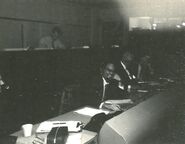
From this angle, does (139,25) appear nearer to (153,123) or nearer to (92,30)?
(92,30)

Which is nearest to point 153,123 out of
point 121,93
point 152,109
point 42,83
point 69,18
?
point 152,109

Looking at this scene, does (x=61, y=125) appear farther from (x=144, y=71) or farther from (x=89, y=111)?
(x=144, y=71)

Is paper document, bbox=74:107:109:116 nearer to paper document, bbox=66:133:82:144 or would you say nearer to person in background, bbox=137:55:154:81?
paper document, bbox=66:133:82:144

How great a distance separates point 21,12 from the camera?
675 centimetres

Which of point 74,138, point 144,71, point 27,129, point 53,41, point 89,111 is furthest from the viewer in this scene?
point 53,41

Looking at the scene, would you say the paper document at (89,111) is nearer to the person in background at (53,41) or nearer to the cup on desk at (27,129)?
the cup on desk at (27,129)

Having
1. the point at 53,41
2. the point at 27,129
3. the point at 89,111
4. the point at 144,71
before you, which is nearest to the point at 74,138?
the point at 27,129

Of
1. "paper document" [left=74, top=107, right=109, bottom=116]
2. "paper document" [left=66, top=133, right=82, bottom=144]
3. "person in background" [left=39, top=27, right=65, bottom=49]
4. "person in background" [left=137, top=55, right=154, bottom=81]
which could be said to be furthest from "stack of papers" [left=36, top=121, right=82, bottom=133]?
"person in background" [left=39, top=27, right=65, bottom=49]

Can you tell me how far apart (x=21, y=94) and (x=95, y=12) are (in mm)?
6778

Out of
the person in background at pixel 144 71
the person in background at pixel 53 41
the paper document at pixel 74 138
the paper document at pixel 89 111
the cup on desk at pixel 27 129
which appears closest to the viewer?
the paper document at pixel 74 138

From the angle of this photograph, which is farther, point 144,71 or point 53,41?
point 53,41

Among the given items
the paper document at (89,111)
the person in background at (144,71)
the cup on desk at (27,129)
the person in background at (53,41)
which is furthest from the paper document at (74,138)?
the person in background at (53,41)

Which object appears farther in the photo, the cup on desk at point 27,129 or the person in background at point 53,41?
the person in background at point 53,41

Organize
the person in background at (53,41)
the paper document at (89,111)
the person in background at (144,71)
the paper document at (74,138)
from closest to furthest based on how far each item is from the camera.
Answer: the paper document at (74,138)
the paper document at (89,111)
the person in background at (144,71)
the person in background at (53,41)
